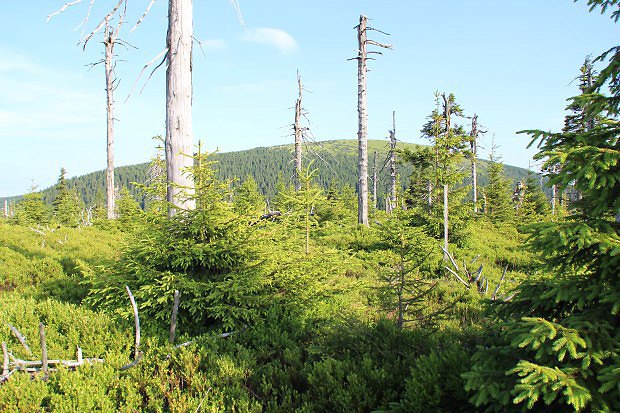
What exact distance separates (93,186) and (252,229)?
531 ft

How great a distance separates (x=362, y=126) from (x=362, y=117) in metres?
0.47

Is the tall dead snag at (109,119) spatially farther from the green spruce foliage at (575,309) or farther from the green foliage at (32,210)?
the green spruce foliage at (575,309)

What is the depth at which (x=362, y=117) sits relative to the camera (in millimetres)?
18250

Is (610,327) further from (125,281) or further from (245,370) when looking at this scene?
(125,281)

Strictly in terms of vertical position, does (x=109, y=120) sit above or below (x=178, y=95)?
above

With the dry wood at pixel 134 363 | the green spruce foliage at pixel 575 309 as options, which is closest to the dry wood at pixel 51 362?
the dry wood at pixel 134 363

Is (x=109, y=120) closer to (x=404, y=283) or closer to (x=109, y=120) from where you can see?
(x=109, y=120)

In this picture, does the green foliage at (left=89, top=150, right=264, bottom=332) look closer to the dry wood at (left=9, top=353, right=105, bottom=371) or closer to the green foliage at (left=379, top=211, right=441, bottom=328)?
the dry wood at (left=9, top=353, right=105, bottom=371)

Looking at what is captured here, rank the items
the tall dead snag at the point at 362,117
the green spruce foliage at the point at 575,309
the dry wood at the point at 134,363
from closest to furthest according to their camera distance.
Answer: the green spruce foliage at the point at 575,309, the dry wood at the point at 134,363, the tall dead snag at the point at 362,117

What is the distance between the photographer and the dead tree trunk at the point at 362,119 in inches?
706

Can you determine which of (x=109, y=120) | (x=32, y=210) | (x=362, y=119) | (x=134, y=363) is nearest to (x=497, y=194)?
(x=362, y=119)

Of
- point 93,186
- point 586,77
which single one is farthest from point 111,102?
point 93,186

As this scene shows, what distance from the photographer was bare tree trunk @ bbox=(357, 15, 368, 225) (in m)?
17.9

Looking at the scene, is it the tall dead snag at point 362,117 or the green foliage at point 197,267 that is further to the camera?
the tall dead snag at point 362,117
